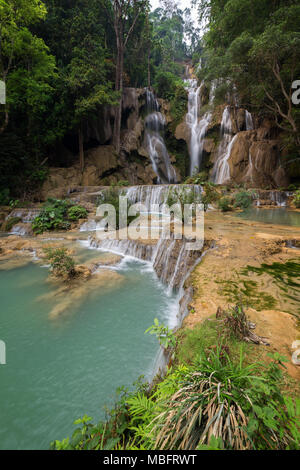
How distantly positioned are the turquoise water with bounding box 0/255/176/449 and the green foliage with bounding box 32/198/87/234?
5.32m

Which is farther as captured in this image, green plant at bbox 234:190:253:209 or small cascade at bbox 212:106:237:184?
small cascade at bbox 212:106:237:184

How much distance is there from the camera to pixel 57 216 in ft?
33.3

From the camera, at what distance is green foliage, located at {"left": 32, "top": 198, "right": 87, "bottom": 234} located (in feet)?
31.8

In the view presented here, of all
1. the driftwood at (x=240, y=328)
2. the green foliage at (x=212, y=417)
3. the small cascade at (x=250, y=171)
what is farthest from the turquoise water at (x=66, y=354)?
the small cascade at (x=250, y=171)

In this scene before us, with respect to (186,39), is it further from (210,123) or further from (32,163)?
(32,163)

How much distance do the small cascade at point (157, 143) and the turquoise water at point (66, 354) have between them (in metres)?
17.7

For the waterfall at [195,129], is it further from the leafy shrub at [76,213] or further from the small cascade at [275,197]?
the leafy shrub at [76,213]

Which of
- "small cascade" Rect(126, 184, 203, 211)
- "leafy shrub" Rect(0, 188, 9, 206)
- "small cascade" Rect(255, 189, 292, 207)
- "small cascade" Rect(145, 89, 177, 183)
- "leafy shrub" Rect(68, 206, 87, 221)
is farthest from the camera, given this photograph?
"small cascade" Rect(145, 89, 177, 183)

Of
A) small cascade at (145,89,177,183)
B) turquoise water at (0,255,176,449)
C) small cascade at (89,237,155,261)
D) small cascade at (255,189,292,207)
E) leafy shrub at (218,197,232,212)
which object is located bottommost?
turquoise water at (0,255,176,449)

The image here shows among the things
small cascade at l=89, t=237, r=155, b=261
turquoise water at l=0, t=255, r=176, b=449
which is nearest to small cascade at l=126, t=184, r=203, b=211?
small cascade at l=89, t=237, r=155, b=261

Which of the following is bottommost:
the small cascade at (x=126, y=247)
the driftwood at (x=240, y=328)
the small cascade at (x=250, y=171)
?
the small cascade at (x=126, y=247)

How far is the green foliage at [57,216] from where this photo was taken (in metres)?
9.70

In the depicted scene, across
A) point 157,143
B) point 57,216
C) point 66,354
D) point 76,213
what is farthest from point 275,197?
point 157,143

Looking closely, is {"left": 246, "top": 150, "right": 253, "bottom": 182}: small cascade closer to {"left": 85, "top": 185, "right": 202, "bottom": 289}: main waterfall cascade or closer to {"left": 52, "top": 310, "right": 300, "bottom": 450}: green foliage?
{"left": 85, "top": 185, "right": 202, "bottom": 289}: main waterfall cascade
